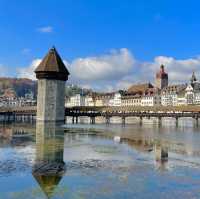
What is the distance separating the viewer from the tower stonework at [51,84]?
45.9 metres

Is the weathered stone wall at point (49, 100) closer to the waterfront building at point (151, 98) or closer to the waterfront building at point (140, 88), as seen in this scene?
the waterfront building at point (151, 98)

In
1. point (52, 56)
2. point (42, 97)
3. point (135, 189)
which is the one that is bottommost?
point (135, 189)

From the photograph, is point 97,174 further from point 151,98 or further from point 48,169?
point 151,98

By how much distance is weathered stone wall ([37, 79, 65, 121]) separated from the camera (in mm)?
46250

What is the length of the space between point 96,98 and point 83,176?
105 meters

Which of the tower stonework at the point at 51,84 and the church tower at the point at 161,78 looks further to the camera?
the church tower at the point at 161,78

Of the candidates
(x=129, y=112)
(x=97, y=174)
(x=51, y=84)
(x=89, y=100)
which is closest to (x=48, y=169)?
(x=97, y=174)

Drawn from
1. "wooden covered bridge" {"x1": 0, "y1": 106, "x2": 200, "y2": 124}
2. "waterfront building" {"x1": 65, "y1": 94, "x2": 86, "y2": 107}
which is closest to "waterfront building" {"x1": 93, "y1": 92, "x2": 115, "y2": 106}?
"waterfront building" {"x1": 65, "y1": 94, "x2": 86, "y2": 107}

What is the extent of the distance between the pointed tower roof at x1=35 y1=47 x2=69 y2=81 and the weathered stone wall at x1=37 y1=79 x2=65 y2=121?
71 cm

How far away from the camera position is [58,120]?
47.4 metres

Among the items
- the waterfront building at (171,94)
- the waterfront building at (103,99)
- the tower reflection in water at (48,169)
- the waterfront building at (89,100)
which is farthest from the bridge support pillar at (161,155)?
the waterfront building at (89,100)

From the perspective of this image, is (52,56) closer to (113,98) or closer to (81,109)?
(81,109)

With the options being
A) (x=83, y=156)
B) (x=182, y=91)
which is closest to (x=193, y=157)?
(x=83, y=156)

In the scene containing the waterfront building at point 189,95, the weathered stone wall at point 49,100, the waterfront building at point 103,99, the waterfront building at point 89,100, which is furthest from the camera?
the waterfront building at point 89,100
